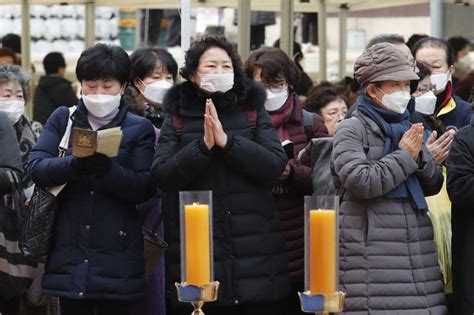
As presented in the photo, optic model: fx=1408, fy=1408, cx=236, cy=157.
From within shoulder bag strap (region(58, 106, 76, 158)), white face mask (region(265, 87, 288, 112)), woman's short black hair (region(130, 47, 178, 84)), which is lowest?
shoulder bag strap (region(58, 106, 76, 158))

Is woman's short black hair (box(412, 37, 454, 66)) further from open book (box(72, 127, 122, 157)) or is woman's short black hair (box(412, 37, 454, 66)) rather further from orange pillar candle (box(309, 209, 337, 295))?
orange pillar candle (box(309, 209, 337, 295))

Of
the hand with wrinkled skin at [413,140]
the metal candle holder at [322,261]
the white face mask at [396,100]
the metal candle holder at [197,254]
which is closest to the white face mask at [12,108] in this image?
the white face mask at [396,100]

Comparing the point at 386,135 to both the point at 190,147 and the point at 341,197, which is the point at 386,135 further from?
the point at 190,147

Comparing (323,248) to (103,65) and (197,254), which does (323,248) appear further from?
(103,65)

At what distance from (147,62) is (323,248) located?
11.1ft

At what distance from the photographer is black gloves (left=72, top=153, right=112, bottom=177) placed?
19.9 ft

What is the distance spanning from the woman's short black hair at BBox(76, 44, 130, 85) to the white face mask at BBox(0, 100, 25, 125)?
98 cm

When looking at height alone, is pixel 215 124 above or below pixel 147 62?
below

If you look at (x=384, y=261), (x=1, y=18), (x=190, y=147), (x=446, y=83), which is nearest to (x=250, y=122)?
(x=190, y=147)

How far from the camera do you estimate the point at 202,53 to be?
6.28m

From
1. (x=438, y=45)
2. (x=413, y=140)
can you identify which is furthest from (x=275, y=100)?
(x=438, y=45)

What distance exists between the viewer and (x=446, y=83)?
24.6 ft

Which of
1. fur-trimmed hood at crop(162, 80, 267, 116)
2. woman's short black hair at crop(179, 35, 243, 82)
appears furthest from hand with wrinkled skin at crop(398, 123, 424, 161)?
woman's short black hair at crop(179, 35, 243, 82)

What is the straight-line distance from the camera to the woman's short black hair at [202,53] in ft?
20.6
